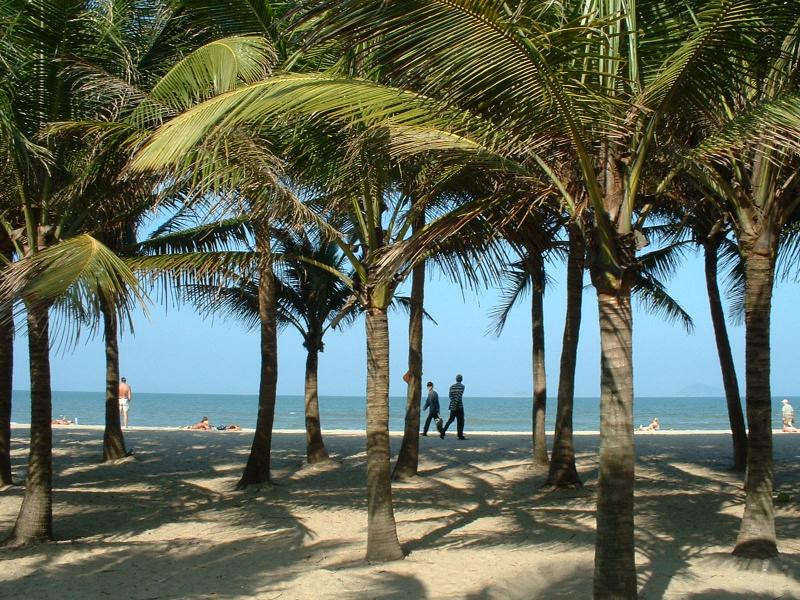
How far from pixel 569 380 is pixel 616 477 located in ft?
20.2

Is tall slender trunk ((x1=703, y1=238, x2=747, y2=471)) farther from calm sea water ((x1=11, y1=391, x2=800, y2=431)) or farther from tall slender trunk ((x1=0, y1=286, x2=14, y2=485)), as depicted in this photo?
calm sea water ((x1=11, y1=391, x2=800, y2=431))

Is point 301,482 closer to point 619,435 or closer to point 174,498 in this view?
point 174,498

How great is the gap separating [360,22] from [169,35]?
222 inches

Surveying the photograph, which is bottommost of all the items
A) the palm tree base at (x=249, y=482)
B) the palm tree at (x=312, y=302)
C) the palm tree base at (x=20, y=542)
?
the palm tree base at (x=20, y=542)

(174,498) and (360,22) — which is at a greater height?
(360,22)

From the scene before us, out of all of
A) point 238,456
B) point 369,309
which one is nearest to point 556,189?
point 369,309

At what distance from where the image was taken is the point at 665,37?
559cm

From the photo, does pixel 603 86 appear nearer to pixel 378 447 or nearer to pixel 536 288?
pixel 378 447

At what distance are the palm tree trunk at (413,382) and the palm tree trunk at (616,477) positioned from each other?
710cm

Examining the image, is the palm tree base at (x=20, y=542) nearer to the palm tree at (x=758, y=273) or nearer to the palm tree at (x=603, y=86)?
the palm tree at (x=603, y=86)

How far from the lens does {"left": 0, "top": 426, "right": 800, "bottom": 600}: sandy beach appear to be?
22.1 feet

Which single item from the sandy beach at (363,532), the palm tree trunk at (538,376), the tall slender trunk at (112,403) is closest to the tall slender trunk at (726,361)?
the sandy beach at (363,532)

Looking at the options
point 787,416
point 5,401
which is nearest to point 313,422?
point 5,401

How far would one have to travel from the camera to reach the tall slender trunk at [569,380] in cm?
1105
